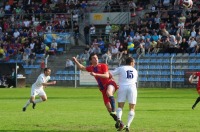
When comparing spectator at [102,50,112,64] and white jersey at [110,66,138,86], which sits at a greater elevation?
white jersey at [110,66,138,86]

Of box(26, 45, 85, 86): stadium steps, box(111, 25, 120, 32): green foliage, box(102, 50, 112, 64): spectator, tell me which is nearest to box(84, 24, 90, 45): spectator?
box(26, 45, 85, 86): stadium steps

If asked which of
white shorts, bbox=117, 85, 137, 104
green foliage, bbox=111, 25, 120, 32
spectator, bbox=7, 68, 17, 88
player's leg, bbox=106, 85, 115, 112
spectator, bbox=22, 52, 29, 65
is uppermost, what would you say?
white shorts, bbox=117, 85, 137, 104

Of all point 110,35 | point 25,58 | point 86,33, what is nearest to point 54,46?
point 25,58

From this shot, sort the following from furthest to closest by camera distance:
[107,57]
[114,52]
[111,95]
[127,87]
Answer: [114,52] → [107,57] → [111,95] → [127,87]

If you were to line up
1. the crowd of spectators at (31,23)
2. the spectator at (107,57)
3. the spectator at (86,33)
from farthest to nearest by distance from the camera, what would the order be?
the crowd of spectators at (31,23) < the spectator at (86,33) < the spectator at (107,57)

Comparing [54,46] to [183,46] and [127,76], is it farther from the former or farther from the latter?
[127,76]

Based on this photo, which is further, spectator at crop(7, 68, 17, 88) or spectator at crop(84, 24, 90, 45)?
spectator at crop(84, 24, 90, 45)

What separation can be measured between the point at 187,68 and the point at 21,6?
81.2 ft

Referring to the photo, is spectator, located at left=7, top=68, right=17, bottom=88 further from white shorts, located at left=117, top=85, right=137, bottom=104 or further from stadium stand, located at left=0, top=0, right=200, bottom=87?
white shorts, located at left=117, top=85, right=137, bottom=104

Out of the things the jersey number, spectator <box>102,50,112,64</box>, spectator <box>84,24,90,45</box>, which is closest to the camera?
the jersey number

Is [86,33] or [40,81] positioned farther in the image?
[86,33]

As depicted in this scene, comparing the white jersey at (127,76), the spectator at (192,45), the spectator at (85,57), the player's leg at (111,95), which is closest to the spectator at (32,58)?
the spectator at (85,57)

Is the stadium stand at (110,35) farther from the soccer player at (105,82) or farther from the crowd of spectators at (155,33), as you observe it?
the soccer player at (105,82)

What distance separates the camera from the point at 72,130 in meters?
18.5
